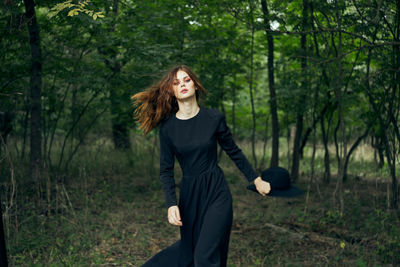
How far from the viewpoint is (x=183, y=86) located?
314cm

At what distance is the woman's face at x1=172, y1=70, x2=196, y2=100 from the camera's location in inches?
123

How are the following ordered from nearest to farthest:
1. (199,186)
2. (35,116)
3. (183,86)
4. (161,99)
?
(199,186)
(183,86)
(161,99)
(35,116)

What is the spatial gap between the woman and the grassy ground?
62.7 inches

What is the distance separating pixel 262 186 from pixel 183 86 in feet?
3.28

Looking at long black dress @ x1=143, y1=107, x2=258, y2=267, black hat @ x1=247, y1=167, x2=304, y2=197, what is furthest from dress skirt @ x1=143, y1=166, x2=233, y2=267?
black hat @ x1=247, y1=167, x2=304, y2=197

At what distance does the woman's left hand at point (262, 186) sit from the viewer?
2.99 m

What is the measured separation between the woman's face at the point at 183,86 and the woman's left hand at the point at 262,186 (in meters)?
0.86

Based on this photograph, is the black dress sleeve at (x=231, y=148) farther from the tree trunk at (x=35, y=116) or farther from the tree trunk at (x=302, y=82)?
the tree trunk at (x=35, y=116)

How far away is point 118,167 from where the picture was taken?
938 cm

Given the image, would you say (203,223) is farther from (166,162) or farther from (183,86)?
(183,86)

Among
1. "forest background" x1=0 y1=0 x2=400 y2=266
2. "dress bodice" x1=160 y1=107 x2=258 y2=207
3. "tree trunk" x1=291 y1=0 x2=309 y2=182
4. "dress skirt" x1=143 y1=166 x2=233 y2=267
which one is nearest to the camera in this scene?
"dress skirt" x1=143 y1=166 x2=233 y2=267

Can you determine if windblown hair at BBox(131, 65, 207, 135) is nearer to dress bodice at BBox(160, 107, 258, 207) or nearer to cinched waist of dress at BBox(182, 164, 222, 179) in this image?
dress bodice at BBox(160, 107, 258, 207)

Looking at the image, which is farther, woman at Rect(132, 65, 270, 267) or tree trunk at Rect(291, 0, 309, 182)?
tree trunk at Rect(291, 0, 309, 182)

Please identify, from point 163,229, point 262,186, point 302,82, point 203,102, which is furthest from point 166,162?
point 302,82
